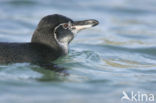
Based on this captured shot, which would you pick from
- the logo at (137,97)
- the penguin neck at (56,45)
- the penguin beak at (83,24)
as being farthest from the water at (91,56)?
the penguin beak at (83,24)

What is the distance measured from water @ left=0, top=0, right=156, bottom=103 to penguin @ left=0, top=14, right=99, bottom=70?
6.2 inches

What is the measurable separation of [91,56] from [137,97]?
9.12 ft

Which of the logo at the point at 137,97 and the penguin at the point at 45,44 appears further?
the penguin at the point at 45,44

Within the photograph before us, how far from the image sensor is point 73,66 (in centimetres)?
1029

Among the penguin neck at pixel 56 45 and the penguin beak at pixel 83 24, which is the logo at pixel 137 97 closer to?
the penguin neck at pixel 56 45

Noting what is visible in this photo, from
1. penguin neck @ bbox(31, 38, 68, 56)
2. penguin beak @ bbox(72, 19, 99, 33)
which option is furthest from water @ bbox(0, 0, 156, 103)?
penguin beak @ bbox(72, 19, 99, 33)

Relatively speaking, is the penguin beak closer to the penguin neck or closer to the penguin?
the penguin

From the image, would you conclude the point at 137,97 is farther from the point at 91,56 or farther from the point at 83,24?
the point at 91,56

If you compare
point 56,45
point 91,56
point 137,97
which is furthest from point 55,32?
point 137,97

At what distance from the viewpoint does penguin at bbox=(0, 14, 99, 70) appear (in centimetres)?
934

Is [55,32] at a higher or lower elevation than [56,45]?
higher

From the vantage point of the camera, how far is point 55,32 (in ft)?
33.9

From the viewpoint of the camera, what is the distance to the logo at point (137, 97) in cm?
858

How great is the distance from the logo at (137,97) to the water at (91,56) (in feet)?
0.37
